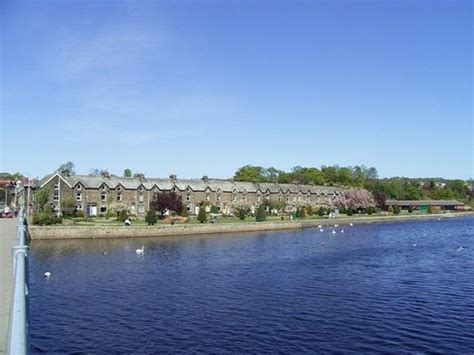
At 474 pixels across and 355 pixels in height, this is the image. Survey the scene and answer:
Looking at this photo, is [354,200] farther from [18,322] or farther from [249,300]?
[18,322]

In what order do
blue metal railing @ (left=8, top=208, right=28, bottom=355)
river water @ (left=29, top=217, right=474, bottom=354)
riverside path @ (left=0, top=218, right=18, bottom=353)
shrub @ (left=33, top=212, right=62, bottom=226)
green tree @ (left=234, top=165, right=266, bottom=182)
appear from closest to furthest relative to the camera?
blue metal railing @ (left=8, top=208, right=28, bottom=355)
riverside path @ (left=0, top=218, right=18, bottom=353)
river water @ (left=29, top=217, right=474, bottom=354)
shrub @ (left=33, top=212, right=62, bottom=226)
green tree @ (left=234, top=165, right=266, bottom=182)

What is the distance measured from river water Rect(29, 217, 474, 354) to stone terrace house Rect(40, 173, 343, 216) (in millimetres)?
27850

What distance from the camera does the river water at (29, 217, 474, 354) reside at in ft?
70.6

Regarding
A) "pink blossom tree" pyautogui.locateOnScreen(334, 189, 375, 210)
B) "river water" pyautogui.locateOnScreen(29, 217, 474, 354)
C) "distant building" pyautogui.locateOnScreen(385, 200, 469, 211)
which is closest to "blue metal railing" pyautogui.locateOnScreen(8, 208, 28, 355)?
"river water" pyautogui.locateOnScreen(29, 217, 474, 354)

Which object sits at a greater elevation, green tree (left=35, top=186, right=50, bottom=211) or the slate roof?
the slate roof

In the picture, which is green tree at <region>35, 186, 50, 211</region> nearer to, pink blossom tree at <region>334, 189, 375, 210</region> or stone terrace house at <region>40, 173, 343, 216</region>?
stone terrace house at <region>40, 173, 343, 216</region>

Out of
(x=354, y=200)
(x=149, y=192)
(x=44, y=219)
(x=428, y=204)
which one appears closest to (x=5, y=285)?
(x=44, y=219)

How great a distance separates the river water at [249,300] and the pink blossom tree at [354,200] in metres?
71.6

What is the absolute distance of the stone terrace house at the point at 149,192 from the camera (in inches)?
3125

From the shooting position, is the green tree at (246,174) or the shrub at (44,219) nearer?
the shrub at (44,219)

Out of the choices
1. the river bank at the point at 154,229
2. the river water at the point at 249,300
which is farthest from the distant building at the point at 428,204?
the river water at the point at 249,300

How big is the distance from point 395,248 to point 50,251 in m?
37.5

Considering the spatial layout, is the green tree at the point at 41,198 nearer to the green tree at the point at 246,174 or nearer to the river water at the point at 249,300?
the river water at the point at 249,300

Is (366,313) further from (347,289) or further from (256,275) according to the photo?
(256,275)
